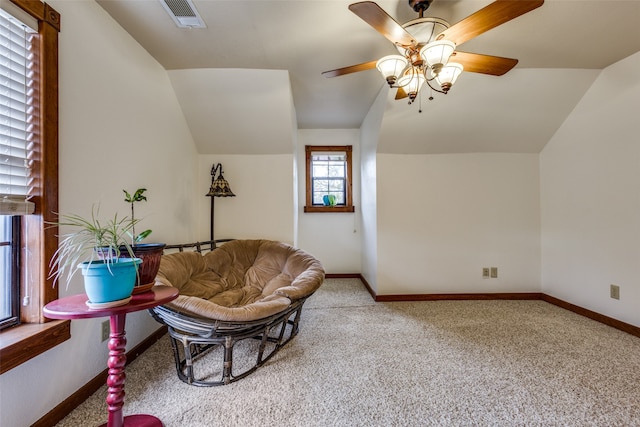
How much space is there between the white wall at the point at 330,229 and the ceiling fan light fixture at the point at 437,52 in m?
2.91

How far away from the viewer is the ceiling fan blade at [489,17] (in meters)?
1.28

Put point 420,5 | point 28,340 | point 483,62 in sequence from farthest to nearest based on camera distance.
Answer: point 483,62
point 420,5
point 28,340

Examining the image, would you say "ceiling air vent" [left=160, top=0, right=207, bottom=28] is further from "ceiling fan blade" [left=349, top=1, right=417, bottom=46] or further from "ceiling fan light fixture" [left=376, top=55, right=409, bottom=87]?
"ceiling fan light fixture" [left=376, top=55, right=409, bottom=87]

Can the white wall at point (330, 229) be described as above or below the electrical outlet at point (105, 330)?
above

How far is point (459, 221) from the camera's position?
3504mm

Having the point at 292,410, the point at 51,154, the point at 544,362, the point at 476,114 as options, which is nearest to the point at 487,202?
the point at 476,114

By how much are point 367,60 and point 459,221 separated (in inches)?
88.9

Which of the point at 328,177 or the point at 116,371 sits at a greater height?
the point at 328,177

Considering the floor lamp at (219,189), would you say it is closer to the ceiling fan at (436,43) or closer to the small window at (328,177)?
the small window at (328,177)

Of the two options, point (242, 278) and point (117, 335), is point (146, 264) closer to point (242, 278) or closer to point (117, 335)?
point (117, 335)

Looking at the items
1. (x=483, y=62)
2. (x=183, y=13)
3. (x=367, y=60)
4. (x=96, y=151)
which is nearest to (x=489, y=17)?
(x=483, y=62)

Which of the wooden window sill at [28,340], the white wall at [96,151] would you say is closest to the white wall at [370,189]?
the white wall at [96,151]

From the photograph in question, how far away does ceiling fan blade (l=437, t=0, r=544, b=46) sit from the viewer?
1.28 meters

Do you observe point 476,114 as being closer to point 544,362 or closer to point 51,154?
point 544,362
